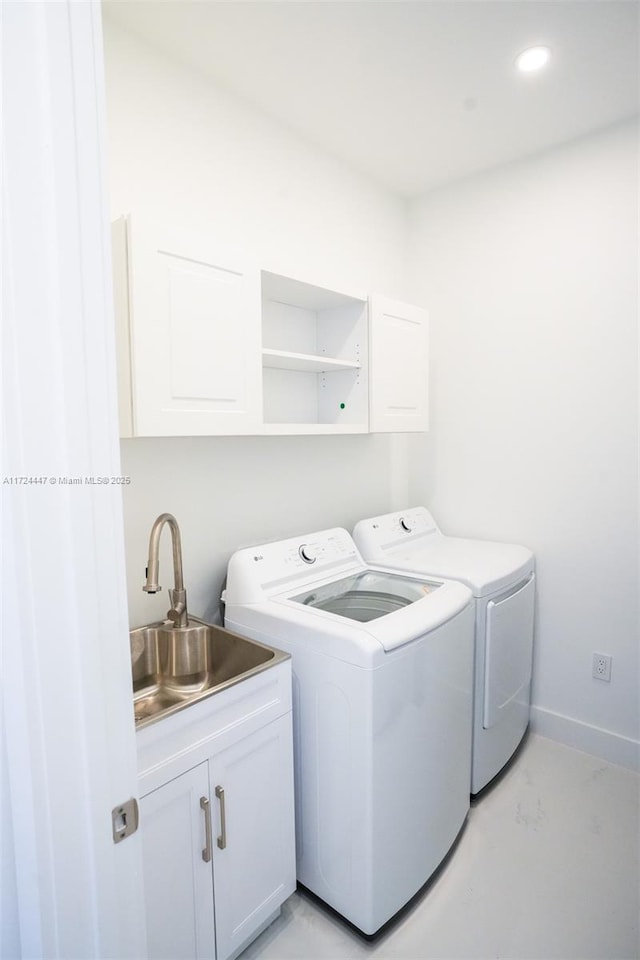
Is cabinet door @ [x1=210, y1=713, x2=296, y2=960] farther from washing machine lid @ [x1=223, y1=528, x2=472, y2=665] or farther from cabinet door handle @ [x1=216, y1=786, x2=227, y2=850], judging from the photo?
washing machine lid @ [x1=223, y1=528, x2=472, y2=665]

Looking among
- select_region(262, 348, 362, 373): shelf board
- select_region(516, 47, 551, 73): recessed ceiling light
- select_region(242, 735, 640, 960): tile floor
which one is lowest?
select_region(242, 735, 640, 960): tile floor

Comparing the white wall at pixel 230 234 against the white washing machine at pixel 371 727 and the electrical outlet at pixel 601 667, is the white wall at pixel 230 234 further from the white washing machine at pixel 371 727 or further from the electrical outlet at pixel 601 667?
the electrical outlet at pixel 601 667

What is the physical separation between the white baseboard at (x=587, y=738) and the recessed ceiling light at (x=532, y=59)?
273 centimetres

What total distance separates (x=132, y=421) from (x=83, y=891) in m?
1.01

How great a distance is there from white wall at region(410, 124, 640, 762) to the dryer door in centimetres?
22

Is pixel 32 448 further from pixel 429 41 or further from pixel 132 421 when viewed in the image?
pixel 429 41

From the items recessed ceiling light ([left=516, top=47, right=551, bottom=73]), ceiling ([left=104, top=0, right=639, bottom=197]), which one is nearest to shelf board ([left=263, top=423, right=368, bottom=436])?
ceiling ([left=104, top=0, right=639, bottom=197])

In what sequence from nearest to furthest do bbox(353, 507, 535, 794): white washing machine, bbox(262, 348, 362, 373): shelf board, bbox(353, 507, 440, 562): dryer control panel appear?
bbox(262, 348, 362, 373): shelf board → bbox(353, 507, 535, 794): white washing machine → bbox(353, 507, 440, 562): dryer control panel

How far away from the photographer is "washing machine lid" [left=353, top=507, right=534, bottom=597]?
80.1 inches

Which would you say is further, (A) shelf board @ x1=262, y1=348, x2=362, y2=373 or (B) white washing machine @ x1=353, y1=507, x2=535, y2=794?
(B) white washing machine @ x1=353, y1=507, x2=535, y2=794

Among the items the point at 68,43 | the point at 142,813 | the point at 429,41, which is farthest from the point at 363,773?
the point at 429,41

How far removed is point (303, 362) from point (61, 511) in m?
1.49

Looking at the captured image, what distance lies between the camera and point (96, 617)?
2.11 feet

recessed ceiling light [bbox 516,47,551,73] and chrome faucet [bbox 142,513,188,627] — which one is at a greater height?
recessed ceiling light [bbox 516,47,551,73]
